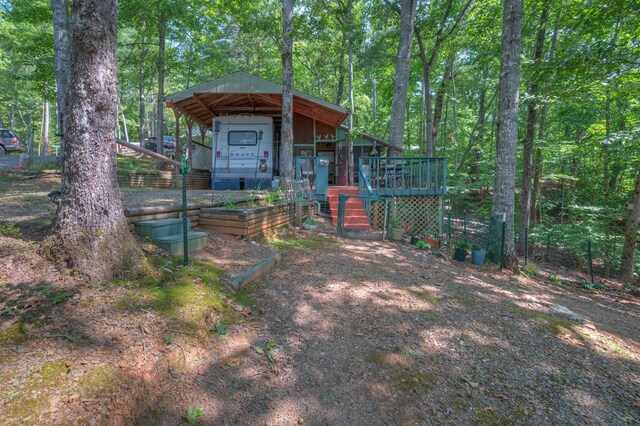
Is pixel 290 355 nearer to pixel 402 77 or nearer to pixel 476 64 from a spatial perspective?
pixel 402 77

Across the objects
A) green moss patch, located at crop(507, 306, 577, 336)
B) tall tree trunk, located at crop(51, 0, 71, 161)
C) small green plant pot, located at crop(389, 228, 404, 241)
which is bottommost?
green moss patch, located at crop(507, 306, 577, 336)

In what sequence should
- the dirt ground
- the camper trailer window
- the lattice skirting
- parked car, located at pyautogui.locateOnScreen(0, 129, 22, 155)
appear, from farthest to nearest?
1. parked car, located at pyautogui.locateOnScreen(0, 129, 22, 155)
2. the camper trailer window
3. the lattice skirting
4. the dirt ground

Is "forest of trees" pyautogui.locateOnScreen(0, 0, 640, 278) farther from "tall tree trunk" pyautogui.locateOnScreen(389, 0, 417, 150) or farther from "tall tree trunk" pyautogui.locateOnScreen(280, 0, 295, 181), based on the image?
"tall tree trunk" pyautogui.locateOnScreen(280, 0, 295, 181)

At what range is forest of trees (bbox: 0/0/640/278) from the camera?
27.1ft

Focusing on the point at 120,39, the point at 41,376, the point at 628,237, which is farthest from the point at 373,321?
the point at 120,39

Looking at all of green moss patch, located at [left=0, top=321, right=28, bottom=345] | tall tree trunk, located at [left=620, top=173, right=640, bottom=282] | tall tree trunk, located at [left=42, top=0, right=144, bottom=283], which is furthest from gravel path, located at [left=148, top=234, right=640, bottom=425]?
tall tree trunk, located at [left=620, top=173, right=640, bottom=282]

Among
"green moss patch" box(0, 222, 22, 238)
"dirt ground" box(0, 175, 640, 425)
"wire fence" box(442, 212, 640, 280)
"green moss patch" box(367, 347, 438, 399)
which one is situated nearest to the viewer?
"dirt ground" box(0, 175, 640, 425)

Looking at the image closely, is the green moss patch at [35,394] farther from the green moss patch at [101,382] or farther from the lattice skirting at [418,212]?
the lattice skirting at [418,212]

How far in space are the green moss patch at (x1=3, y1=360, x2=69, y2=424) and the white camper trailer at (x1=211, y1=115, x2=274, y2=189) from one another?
1028 centimetres

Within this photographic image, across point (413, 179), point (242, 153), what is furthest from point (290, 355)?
point (242, 153)

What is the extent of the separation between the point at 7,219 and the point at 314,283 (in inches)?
151

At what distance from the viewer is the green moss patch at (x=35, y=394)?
1621mm

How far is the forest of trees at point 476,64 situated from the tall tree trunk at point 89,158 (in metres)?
2.65

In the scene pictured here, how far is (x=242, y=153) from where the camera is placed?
12.1 meters
